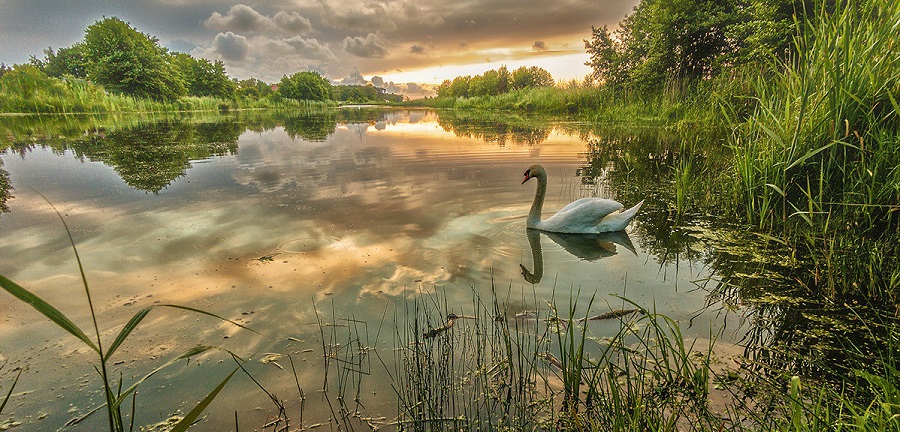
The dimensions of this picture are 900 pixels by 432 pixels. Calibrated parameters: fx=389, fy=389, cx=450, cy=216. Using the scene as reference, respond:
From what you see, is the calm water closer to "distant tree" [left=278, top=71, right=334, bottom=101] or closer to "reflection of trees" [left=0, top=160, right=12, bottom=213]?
"reflection of trees" [left=0, top=160, right=12, bottom=213]

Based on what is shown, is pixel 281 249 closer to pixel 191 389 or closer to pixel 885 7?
pixel 191 389

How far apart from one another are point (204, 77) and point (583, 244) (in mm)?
79650

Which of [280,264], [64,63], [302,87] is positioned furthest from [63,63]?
[280,264]

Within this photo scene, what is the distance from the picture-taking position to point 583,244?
5.23 metres

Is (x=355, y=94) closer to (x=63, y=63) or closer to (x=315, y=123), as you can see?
(x=63, y=63)

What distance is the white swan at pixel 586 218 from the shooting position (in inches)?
207

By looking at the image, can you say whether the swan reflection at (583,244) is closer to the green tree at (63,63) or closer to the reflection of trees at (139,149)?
the reflection of trees at (139,149)

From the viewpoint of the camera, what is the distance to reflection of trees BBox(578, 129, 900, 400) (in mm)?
2738

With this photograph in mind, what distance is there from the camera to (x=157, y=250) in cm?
476

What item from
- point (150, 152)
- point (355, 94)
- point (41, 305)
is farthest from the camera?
point (355, 94)

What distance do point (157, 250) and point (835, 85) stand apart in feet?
25.0

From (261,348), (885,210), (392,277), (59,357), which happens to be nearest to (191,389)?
(261,348)

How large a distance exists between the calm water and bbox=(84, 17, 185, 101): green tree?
1799 inches

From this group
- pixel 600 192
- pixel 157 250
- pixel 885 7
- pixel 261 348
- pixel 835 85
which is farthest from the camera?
pixel 600 192
